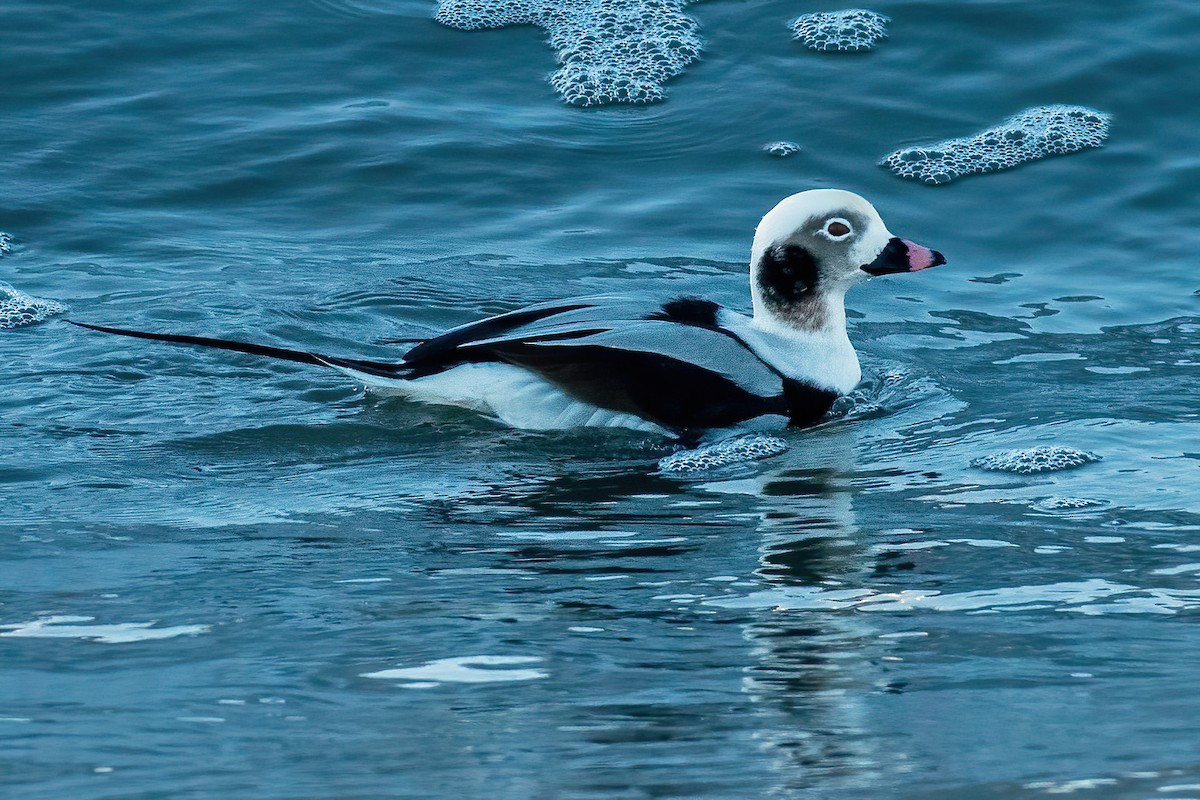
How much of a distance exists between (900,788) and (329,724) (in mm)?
1055

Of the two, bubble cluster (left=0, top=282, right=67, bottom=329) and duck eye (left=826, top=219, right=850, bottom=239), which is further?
bubble cluster (left=0, top=282, right=67, bottom=329)

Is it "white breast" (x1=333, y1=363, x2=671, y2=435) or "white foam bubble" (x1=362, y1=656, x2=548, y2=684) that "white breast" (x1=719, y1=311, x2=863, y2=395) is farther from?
"white foam bubble" (x1=362, y1=656, x2=548, y2=684)

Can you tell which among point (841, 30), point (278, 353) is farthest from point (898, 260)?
point (841, 30)

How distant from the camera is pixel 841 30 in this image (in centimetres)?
988

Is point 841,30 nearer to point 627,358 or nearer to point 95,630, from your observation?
point 627,358

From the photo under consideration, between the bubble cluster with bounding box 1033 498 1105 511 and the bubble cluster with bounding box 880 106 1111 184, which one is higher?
the bubble cluster with bounding box 880 106 1111 184

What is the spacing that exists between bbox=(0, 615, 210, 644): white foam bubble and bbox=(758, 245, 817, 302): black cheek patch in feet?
9.68

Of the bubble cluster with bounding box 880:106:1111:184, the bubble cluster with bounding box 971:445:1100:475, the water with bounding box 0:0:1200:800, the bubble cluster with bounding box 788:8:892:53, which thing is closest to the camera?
the water with bounding box 0:0:1200:800

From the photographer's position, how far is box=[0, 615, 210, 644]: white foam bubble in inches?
142

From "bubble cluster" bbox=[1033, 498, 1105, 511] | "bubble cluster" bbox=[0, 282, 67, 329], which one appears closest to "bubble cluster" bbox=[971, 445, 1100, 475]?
"bubble cluster" bbox=[1033, 498, 1105, 511]

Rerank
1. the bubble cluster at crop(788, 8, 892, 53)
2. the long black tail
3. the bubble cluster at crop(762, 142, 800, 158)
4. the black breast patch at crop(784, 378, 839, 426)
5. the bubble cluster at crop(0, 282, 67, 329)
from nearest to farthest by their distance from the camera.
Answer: the long black tail
the black breast patch at crop(784, 378, 839, 426)
the bubble cluster at crop(0, 282, 67, 329)
the bubble cluster at crop(762, 142, 800, 158)
the bubble cluster at crop(788, 8, 892, 53)

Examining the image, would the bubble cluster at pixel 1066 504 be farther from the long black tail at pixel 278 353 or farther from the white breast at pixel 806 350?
the long black tail at pixel 278 353

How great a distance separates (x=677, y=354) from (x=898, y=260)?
101 centimetres

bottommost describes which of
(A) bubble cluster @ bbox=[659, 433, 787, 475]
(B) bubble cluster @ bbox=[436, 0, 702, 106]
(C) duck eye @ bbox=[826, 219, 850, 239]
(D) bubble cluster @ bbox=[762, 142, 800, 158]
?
(A) bubble cluster @ bbox=[659, 433, 787, 475]
